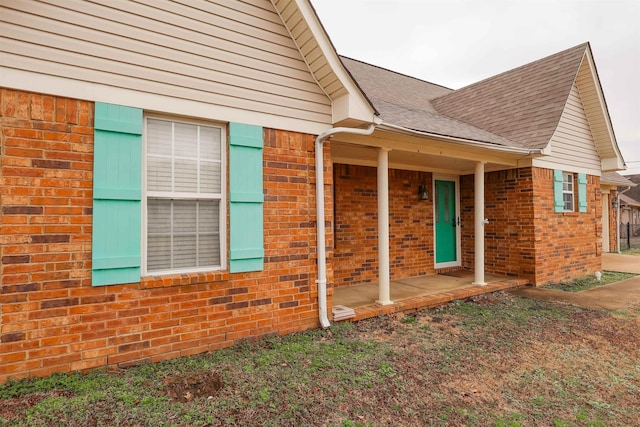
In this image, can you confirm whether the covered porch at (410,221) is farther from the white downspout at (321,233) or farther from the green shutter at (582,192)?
the green shutter at (582,192)

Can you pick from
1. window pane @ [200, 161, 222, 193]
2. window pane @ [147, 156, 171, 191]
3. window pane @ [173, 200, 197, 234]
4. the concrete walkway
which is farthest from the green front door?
window pane @ [147, 156, 171, 191]

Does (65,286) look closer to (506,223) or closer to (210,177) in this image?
A: (210,177)

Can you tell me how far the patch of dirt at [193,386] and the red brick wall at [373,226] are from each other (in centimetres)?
374

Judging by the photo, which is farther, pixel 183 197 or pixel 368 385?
pixel 183 197

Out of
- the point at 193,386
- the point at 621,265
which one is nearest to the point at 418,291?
the point at 193,386

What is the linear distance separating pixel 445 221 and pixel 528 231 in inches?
71.5

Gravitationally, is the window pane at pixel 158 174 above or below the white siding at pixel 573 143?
below

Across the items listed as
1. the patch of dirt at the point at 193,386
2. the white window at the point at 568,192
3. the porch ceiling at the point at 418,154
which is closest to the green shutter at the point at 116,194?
the patch of dirt at the point at 193,386

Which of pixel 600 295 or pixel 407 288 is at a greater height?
pixel 407 288

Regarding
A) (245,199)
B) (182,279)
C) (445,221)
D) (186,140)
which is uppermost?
(186,140)

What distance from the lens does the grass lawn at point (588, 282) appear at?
23.8 ft

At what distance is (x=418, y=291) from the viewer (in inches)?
245

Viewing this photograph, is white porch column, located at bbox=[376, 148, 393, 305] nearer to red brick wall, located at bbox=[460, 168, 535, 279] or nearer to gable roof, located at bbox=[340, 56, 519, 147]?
gable roof, located at bbox=[340, 56, 519, 147]

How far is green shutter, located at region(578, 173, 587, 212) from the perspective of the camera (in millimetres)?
8453
